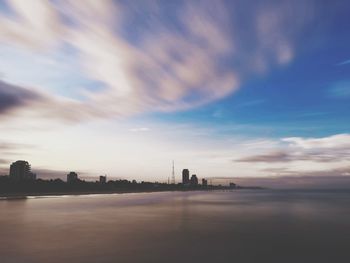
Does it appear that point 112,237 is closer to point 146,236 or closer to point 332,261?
point 146,236

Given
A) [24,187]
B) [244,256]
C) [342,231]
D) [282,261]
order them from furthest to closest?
[24,187]
[342,231]
[244,256]
[282,261]

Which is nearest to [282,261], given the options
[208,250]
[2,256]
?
[208,250]

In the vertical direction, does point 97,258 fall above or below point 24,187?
below

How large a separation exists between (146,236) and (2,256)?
526 inches

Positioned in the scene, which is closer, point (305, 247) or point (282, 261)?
point (282, 261)

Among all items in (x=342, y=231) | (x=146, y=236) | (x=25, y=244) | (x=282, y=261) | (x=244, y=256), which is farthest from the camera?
(x=342, y=231)

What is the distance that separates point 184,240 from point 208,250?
4940 millimetres

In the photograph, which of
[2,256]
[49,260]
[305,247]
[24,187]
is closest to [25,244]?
[2,256]

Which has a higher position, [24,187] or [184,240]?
[24,187]

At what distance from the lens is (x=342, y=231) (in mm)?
36219

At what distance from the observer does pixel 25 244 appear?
2666cm

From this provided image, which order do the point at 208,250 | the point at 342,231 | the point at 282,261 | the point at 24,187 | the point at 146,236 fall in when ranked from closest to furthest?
the point at 282,261 → the point at 208,250 → the point at 146,236 → the point at 342,231 → the point at 24,187

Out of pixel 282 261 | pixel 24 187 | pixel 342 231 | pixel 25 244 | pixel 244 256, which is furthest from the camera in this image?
pixel 24 187

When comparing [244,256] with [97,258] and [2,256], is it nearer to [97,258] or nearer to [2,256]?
[97,258]
